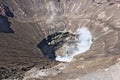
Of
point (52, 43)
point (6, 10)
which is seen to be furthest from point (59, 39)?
point (6, 10)

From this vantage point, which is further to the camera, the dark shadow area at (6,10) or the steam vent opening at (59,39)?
the dark shadow area at (6,10)

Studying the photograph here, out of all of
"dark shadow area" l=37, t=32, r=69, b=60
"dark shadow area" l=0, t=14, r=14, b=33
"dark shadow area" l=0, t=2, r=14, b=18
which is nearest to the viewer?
"dark shadow area" l=37, t=32, r=69, b=60

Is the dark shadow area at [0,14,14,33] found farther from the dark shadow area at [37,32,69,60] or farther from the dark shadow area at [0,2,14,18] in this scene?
the dark shadow area at [37,32,69,60]

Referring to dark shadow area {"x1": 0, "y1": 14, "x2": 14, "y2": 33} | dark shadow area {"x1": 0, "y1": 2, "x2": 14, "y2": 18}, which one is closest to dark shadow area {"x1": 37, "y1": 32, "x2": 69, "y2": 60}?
dark shadow area {"x1": 0, "y1": 14, "x2": 14, "y2": 33}

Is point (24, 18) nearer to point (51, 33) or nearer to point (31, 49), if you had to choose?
point (51, 33)

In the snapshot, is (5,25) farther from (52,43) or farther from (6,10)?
(52,43)

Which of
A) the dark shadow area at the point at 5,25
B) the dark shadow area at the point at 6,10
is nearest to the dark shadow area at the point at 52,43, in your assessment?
the dark shadow area at the point at 5,25

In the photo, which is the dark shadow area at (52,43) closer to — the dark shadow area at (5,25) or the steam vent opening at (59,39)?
the steam vent opening at (59,39)
